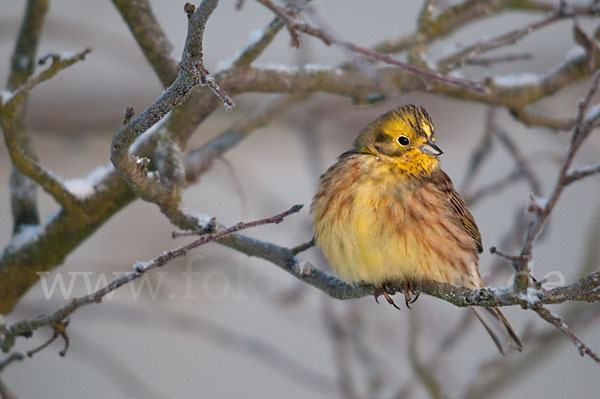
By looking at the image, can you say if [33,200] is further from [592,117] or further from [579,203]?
[579,203]

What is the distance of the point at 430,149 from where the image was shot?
2.19m

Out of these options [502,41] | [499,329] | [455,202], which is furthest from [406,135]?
[499,329]

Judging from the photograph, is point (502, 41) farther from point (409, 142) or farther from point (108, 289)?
point (108, 289)

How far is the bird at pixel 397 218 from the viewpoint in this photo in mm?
2020

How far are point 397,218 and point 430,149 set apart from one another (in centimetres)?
28

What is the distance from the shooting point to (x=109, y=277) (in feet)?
12.5

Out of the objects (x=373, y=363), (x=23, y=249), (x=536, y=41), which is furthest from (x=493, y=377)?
(x=536, y=41)

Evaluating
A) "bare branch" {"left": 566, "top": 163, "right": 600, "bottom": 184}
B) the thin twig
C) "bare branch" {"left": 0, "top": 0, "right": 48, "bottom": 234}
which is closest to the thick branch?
"bare branch" {"left": 0, "top": 0, "right": 48, "bottom": 234}

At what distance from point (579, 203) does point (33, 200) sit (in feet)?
12.0

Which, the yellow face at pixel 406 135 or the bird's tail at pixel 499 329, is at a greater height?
the yellow face at pixel 406 135

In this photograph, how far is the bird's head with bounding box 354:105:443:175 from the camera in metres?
2.20

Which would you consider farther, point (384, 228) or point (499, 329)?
point (499, 329)

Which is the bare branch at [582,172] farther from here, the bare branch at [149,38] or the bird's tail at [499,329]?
the bare branch at [149,38]

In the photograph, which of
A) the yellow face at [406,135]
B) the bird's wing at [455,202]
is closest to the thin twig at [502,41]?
the yellow face at [406,135]
